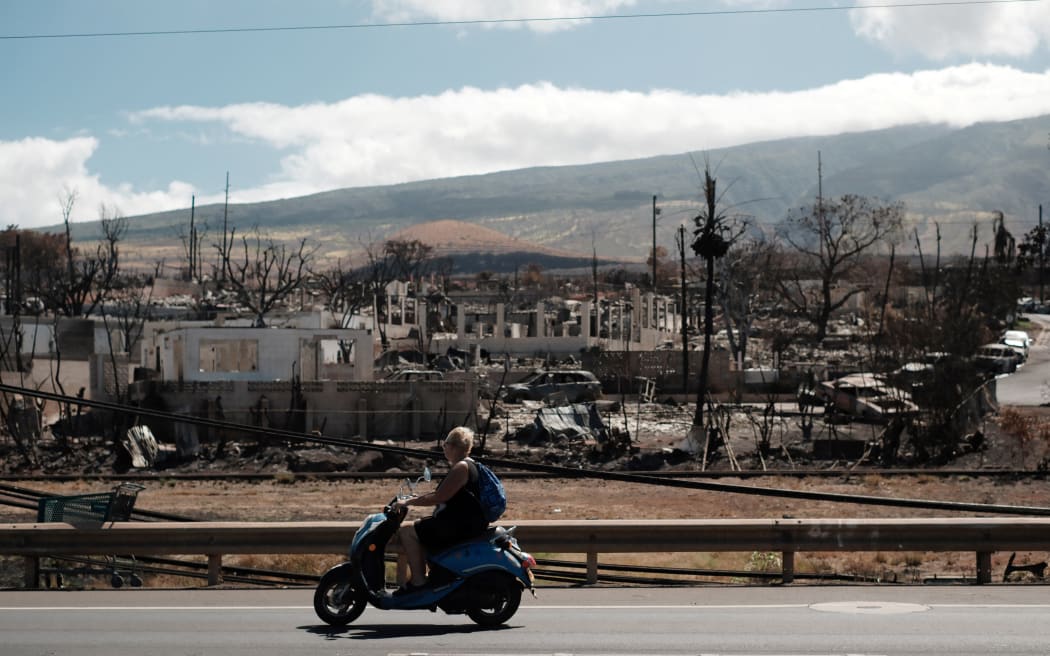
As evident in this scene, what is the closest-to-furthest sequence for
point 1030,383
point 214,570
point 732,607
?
point 732,607, point 214,570, point 1030,383

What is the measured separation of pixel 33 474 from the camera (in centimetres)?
3469

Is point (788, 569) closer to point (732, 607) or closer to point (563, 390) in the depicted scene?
point (732, 607)

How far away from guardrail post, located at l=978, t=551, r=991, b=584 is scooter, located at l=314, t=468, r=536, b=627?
5423 mm

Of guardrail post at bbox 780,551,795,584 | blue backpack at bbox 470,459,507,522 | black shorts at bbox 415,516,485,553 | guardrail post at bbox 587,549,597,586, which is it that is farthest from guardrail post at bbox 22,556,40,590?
guardrail post at bbox 780,551,795,584

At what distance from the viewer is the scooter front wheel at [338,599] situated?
10.6m

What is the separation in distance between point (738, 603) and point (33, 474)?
2708cm

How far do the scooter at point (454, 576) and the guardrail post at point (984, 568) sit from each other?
214 inches

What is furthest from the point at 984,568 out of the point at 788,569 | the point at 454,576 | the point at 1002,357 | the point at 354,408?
the point at 1002,357

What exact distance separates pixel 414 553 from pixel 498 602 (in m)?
0.77

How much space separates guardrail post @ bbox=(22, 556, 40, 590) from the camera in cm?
1388

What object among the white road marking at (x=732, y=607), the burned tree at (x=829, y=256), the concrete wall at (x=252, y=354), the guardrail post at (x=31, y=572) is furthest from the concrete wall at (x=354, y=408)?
the burned tree at (x=829, y=256)

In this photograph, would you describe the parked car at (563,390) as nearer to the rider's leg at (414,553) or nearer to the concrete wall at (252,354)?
the concrete wall at (252,354)

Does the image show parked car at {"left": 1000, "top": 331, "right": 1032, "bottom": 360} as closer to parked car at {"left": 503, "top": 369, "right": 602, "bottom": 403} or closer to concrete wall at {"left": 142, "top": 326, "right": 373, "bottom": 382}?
parked car at {"left": 503, "top": 369, "right": 602, "bottom": 403}

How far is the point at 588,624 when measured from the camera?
35.0 ft
